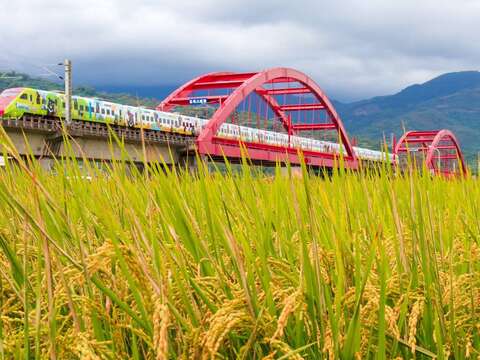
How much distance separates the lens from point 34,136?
26.7 meters

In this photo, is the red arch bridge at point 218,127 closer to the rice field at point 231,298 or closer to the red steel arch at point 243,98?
the red steel arch at point 243,98

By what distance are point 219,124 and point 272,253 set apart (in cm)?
3330

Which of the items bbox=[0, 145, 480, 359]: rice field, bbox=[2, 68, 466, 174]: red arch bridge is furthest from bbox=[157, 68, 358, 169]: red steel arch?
bbox=[0, 145, 480, 359]: rice field

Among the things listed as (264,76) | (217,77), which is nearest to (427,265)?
(264,76)

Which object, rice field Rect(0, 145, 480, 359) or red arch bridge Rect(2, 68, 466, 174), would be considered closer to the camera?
rice field Rect(0, 145, 480, 359)

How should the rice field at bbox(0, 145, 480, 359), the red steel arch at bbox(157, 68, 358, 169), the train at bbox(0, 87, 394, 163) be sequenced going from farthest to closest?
the red steel arch at bbox(157, 68, 358, 169) → the train at bbox(0, 87, 394, 163) → the rice field at bbox(0, 145, 480, 359)

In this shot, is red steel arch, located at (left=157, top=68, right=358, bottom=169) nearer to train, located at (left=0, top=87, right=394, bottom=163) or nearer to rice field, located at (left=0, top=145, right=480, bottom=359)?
train, located at (left=0, top=87, right=394, bottom=163)

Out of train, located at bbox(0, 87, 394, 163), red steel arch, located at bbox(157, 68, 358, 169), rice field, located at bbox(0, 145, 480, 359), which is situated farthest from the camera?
red steel arch, located at bbox(157, 68, 358, 169)

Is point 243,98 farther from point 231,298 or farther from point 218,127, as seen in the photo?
point 231,298

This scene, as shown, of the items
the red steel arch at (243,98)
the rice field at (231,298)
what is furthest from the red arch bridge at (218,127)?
the rice field at (231,298)

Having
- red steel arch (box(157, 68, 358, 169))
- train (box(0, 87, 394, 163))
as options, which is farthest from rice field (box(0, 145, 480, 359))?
red steel arch (box(157, 68, 358, 169))

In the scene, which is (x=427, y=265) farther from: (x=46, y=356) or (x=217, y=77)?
(x=217, y=77)

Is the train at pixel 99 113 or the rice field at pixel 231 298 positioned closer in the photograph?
the rice field at pixel 231 298

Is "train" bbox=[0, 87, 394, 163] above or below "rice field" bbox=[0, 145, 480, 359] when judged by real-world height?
above
